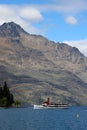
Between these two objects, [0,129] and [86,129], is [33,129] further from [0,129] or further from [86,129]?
[86,129]

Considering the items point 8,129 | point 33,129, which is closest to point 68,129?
point 33,129

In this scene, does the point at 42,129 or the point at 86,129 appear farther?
the point at 86,129

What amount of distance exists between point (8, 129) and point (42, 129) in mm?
12925

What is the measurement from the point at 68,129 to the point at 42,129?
35.0 feet

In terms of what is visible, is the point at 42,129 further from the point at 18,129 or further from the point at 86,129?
the point at 86,129

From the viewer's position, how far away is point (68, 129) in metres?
144

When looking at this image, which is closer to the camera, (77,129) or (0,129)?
(0,129)

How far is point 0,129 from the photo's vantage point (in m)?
133

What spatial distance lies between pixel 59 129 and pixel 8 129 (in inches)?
765

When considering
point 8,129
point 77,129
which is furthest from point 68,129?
point 8,129

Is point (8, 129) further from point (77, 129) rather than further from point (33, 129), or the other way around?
point (77, 129)

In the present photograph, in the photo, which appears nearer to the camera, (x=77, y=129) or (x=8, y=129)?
(x=8, y=129)

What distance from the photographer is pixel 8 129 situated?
134m

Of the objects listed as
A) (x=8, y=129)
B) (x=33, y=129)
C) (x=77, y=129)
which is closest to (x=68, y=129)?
(x=77, y=129)
